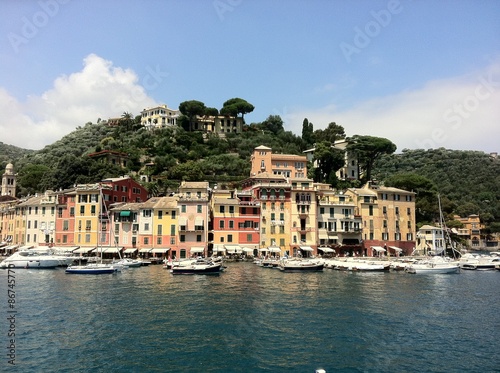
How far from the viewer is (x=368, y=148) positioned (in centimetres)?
9219

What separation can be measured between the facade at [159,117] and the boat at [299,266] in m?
81.7

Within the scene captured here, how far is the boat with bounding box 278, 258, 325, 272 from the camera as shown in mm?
52844

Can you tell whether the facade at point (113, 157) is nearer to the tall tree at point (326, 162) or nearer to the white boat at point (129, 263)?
the white boat at point (129, 263)

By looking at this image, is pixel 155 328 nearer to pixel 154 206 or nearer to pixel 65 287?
pixel 65 287

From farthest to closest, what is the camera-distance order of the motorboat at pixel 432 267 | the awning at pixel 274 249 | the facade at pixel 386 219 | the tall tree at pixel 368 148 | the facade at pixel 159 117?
1. the facade at pixel 159 117
2. the tall tree at pixel 368 148
3. the facade at pixel 386 219
4. the awning at pixel 274 249
5. the motorboat at pixel 432 267

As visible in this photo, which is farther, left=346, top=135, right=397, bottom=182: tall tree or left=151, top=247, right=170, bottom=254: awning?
left=346, top=135, right=397, bottom=182: tall tree

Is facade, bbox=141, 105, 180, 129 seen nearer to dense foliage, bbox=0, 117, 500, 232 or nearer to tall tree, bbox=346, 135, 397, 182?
dense foliage, bbox=0, 117, 500, 232

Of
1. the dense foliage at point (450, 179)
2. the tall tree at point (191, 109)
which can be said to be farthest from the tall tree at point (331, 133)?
the tall tree at point (191, 109)

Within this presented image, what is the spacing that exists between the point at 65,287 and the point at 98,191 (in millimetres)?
27920

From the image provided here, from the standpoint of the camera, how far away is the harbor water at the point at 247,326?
64.7ft

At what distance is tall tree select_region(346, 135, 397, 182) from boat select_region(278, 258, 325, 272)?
43.8 metres

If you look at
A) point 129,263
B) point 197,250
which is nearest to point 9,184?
point 129,263

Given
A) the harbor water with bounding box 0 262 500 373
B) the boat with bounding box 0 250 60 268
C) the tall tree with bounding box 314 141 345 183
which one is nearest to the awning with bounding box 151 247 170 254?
the boat with bounding box 0 250 60 268

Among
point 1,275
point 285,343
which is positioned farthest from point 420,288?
point 1,275
